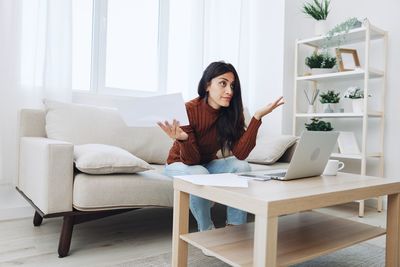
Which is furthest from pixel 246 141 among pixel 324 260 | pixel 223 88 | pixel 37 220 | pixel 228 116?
pixel 37 220

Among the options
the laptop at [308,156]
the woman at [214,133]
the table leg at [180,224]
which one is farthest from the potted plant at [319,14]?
the table leg at [180,224]

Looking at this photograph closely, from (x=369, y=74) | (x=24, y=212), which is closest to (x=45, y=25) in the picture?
(x=24, y=212)

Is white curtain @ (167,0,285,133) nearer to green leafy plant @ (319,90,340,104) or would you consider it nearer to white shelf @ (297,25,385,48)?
white shelf @ (297,25,385,48)

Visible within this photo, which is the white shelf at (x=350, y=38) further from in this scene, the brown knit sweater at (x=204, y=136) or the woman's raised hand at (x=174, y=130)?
the woman's raised hand at (x=174, y=130)

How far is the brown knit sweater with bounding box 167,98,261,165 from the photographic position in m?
1.56

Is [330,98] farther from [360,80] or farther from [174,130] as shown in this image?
[174,130]

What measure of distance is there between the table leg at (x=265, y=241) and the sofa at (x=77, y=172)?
0.78m

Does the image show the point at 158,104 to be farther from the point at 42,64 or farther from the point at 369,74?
the point at 369,74

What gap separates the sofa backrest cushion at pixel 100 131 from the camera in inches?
71.6

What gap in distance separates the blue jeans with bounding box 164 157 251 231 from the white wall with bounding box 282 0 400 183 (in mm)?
1349

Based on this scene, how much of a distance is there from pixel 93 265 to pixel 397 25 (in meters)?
2.53

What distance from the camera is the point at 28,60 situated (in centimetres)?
199

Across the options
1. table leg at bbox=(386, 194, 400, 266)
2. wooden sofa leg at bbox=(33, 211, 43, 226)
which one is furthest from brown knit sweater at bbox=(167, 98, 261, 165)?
wooden sofa leg at bbox=(33, 211, 43, 226)

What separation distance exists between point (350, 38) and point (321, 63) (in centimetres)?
29
